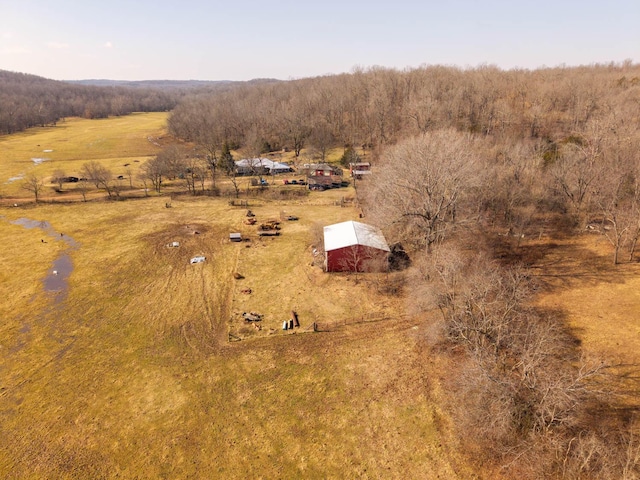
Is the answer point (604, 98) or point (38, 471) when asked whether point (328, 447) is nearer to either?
point (38, 471)

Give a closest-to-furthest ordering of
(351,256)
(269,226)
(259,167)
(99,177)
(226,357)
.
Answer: (226,357), (351,256), (269,226), (99,177), (259,167)

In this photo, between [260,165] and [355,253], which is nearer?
[355,253]

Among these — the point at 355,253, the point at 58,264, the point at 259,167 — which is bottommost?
the point at 58,264

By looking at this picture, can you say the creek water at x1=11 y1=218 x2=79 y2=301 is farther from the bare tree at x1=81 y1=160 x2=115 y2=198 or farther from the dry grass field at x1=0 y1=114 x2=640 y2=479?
the bare tree at x1=81 y1=160 x2=115 y2=198

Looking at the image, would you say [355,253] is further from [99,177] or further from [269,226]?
[99,177]

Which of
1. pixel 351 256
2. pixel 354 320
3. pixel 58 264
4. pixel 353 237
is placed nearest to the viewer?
pixel 354 320

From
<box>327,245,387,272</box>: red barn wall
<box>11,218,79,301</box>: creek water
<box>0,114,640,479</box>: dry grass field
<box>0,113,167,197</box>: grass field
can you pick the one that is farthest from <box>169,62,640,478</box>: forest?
<box>11,218,79,301</box>: creek water

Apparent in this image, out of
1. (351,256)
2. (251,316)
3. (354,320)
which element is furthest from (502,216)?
(251,316)

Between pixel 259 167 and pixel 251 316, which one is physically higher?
pixel 259 167
